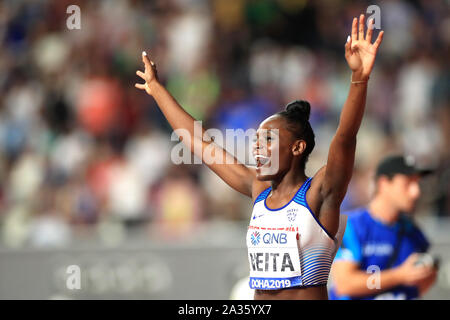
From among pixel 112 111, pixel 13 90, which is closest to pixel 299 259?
pixel 112 111

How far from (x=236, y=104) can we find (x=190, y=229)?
2.35 m

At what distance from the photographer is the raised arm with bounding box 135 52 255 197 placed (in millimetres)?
4770

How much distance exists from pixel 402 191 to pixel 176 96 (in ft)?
20.4

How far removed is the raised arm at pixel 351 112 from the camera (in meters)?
3.90

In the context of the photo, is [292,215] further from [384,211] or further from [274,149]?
[384,211]

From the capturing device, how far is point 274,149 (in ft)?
14.1

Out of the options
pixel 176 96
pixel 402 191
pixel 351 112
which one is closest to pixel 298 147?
pixel 351 112

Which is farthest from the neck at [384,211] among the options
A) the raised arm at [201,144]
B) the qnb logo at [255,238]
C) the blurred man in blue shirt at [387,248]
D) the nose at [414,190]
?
the qnb logo at [255,238]

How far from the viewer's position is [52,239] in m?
10.4

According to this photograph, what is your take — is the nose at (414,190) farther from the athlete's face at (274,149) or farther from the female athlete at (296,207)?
the athlete's face at (274,149)

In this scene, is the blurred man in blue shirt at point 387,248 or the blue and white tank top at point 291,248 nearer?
the blue and white tank top at point 291,248

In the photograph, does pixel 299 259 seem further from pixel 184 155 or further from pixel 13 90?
pixel 13 90

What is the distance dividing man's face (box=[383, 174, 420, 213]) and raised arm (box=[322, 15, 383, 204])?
7.36ft

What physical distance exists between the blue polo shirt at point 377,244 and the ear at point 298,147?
1.81m
